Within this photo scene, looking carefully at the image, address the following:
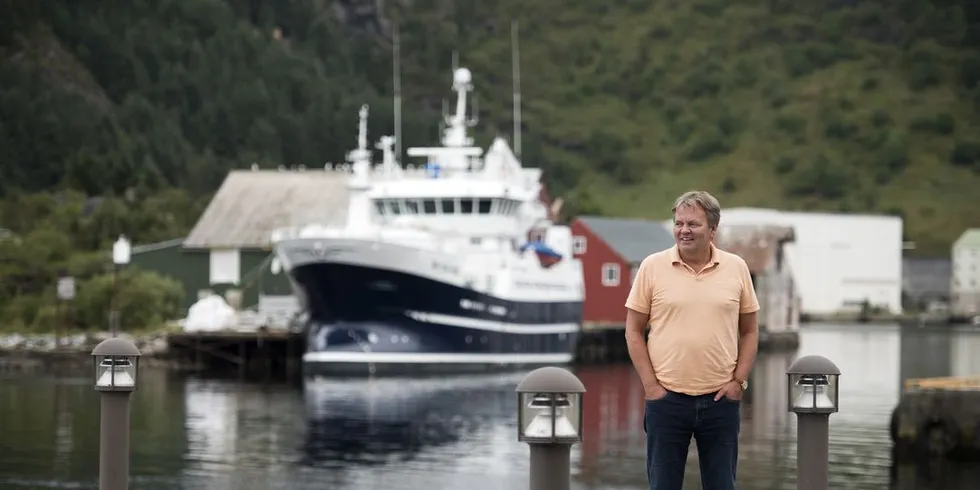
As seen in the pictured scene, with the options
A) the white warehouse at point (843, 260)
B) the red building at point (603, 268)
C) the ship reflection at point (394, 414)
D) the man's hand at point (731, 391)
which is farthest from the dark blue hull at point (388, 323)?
the white warehouse at point (843, 260)

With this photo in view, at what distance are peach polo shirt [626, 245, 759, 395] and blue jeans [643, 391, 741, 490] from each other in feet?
0.35

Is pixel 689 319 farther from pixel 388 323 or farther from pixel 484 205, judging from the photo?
pixel 484 205

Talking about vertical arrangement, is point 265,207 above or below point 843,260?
below

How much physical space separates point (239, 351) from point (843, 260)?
83.8 m

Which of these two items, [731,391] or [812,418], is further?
[812,418]

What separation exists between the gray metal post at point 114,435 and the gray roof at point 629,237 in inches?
2536

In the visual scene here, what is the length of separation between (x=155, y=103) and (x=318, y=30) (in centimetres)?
3656

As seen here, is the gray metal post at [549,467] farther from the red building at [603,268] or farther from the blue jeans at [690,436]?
the red building at [603,268]

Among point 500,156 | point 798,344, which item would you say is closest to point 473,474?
point 500,156

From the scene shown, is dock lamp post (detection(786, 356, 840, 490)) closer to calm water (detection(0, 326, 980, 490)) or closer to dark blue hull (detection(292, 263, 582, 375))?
calm water (detection(0, 326, 980, 490))

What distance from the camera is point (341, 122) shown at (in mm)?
139000

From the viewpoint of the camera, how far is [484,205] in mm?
55312

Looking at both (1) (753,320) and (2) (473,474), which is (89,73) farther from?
(1) (753,320)

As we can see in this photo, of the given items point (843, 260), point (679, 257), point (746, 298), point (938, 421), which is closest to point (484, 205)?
point (938, 421)
